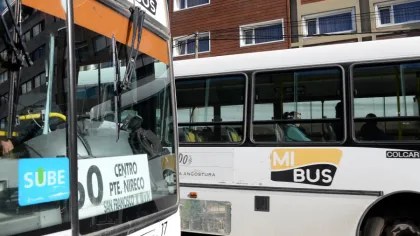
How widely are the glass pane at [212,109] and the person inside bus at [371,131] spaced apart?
1487 millimetres

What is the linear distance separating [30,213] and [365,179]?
4230mm

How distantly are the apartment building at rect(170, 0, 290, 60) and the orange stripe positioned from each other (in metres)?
16.1

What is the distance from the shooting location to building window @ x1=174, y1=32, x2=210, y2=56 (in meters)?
21.4

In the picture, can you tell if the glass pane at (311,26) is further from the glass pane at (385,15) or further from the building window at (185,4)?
the building window at (185,4)

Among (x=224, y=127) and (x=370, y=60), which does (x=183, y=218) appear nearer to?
(x=224, y=127)

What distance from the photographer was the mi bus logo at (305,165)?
18.6 feet

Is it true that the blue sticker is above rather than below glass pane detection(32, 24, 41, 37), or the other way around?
below

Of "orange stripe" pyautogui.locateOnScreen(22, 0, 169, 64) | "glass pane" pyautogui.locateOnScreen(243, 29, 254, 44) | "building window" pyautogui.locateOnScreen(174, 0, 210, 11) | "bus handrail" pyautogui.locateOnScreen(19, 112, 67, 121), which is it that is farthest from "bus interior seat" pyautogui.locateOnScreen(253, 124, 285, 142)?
"building window" pyautogui.locateOnScreen(174, 0, 210, 11)

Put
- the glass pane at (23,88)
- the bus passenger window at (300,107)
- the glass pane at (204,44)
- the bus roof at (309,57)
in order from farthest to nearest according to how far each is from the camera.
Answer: the glass pane at (204,44) < the bus passenger window at (300,107) < the bus roof at (309,57) < the glass pane at (23,88)

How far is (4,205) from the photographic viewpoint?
198 centimetres

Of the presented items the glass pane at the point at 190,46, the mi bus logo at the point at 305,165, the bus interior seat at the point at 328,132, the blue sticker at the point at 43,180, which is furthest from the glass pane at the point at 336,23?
the blue sticker at the point at 43,180

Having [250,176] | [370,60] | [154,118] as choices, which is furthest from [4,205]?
[370,60]

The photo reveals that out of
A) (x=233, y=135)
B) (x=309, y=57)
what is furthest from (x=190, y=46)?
(x=309, y=57)

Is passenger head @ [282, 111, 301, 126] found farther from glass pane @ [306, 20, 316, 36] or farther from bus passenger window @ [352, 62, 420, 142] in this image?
glass pane @ [306, 20, 316, 36]
